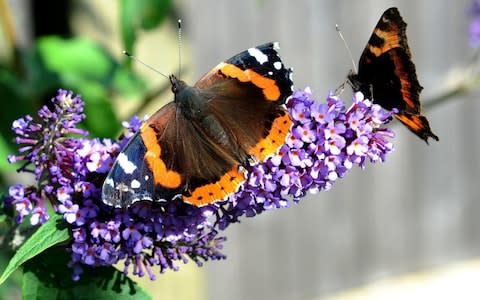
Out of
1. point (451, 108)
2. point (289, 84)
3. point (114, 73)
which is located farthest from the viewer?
point (451, 108)

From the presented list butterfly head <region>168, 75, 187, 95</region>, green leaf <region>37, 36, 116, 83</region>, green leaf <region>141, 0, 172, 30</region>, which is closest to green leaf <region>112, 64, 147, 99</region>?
green leaf <region>37, 36, 116, 83</region>

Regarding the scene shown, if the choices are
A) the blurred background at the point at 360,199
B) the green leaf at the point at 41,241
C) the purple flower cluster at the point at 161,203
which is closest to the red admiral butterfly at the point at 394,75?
the purple flower cluster at the point at 161,203

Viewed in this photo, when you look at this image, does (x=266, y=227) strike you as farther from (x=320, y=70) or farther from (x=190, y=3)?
(x=190, y=3)

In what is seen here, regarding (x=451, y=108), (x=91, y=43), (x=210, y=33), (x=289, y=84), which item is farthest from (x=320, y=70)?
(x=289, y=84)

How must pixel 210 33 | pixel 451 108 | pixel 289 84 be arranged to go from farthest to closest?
pixel 451 108 → pixel 210 33 → pixel 289 84

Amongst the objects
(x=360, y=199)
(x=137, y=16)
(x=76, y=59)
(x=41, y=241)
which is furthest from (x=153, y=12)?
(x=360, y=199)

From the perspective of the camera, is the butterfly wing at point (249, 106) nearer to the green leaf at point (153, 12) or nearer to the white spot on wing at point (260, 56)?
the white spot on wing at point (260, 56)
